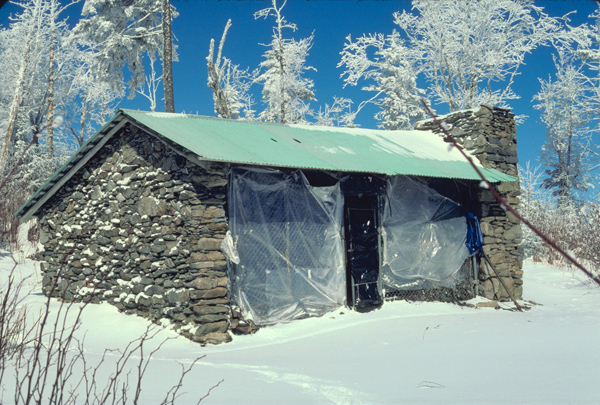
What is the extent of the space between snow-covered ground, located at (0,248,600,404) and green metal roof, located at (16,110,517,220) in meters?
2.67

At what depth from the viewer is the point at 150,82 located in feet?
75.6

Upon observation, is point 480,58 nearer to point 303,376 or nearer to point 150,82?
point 150,82

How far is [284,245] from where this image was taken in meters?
8.59

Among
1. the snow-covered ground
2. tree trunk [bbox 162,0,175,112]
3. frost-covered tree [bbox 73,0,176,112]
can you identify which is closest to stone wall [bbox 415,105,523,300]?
the snow-covered ground

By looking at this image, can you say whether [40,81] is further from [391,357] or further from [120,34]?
[391,357]

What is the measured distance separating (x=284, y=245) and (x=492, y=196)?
17.2 ft

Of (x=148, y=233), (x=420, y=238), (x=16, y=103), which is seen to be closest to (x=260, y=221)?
(x=148, y=233)

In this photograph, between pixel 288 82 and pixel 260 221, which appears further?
pixel 288 82

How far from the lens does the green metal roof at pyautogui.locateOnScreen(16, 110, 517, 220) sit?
314 inches

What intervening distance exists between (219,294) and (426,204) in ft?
16.6

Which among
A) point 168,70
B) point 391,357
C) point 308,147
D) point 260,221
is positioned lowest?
point 391,357

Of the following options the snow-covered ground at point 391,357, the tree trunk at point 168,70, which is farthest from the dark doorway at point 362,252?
the tree trunk at point 168,70

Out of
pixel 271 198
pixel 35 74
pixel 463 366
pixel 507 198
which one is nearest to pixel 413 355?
pixel 463 366

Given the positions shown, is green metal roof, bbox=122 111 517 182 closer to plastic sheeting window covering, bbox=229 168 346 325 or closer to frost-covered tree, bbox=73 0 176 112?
plastic sheeting window covering, bbox=229 168 346 325
